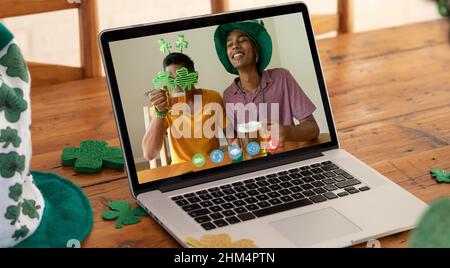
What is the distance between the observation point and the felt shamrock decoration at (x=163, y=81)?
39.0 inches

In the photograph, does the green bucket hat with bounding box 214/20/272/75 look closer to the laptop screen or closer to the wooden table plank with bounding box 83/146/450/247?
the laptop screen

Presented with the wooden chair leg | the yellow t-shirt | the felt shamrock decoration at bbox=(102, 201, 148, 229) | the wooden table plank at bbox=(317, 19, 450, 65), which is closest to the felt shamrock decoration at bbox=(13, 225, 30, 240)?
the felt shamrock decoration at bbox=(102, 201, 148, 229)

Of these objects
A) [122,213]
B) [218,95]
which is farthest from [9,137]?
[218,95]

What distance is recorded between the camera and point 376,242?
0.86m

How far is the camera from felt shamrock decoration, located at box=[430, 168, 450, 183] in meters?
1.02

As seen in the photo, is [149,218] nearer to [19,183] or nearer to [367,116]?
[19,183]

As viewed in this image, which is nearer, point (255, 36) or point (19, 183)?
point (19, 183)

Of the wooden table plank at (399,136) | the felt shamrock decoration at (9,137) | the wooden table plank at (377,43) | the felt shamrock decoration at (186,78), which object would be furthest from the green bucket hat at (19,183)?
the wooden table plank at (377,43)

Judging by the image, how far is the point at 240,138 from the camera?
103 centimetres

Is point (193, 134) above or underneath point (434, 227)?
underneath

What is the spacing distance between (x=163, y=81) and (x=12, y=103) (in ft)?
0.75

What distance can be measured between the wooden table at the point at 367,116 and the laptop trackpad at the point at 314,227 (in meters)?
0.06

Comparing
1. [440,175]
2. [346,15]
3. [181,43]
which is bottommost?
[440,175]

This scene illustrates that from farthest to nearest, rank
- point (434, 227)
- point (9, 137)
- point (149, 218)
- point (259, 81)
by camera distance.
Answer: point (259, 81)
point (149, 218)
point (9, 137)
point (434, 227)
